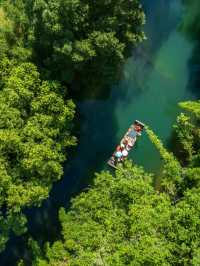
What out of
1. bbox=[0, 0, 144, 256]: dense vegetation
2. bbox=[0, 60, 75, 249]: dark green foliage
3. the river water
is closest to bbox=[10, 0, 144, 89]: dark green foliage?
bbox=[0, 0, 144, 256]: dense vegetation

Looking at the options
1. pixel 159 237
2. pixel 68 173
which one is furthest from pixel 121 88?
pixel 159 237

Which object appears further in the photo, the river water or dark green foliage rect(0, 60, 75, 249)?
the river water

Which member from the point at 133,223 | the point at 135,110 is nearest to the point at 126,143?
the point at 135,110

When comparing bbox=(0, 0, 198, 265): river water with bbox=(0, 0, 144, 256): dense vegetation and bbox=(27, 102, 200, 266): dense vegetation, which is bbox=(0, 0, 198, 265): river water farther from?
bbox=(0, 0, 144, 256): dense vegetation

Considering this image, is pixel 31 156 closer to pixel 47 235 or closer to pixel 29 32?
pixel 29 32

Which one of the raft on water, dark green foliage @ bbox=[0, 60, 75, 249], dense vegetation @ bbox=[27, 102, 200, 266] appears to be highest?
the raft on water

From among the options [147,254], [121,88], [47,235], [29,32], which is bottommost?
[147,254]
